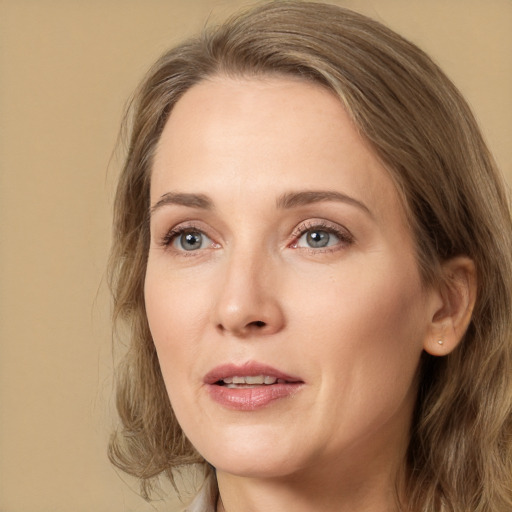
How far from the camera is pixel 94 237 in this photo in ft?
15.7

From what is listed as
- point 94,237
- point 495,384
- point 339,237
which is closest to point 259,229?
point 339,237

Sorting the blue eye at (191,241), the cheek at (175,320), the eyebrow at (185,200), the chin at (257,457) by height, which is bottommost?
the chin at (257,457)

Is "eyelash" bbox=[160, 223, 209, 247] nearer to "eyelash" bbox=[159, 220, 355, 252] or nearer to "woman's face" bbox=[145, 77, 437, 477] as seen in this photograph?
"woman's face" bbox=[145, 77, 437, 477]

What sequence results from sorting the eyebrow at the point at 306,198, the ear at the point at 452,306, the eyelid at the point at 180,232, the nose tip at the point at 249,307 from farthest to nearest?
1. the ear at the point at 452,306
2. the eyelid at the point at 180,232
3. the eyebrow at the point at 306,198
4. the nose tip at the point at 249,307

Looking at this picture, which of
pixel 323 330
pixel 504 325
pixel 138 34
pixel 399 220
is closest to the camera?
pixel 323 330

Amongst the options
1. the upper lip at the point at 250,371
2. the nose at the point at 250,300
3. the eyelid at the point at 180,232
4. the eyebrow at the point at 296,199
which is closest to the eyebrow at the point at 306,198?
the eyebrow at the point at 296,199

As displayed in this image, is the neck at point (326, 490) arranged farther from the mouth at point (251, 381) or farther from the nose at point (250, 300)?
the nose at point (250, 300)

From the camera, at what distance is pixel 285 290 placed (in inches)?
117

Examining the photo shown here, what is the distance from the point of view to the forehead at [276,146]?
3010 mm

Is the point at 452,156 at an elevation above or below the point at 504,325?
above

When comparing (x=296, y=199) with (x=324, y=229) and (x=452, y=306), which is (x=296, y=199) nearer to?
(x=324, y=229)

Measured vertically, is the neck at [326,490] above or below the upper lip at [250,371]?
below

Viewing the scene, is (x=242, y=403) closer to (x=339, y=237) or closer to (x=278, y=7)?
(x=339, y=237)

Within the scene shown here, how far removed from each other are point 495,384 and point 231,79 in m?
1.13
